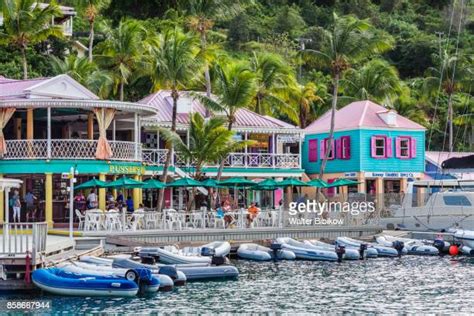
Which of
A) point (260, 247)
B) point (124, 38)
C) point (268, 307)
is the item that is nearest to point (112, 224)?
point (260, 247)

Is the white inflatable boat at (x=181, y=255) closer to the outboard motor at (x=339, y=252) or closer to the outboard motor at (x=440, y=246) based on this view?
the outboard motor at (x=339, y=252)

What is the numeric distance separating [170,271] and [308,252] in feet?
35.4

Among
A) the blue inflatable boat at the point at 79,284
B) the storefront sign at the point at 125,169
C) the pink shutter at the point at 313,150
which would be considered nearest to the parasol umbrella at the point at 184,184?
the storefront sign at the point at 125,169

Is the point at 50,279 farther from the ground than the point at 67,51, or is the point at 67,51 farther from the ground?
the point at 67,51

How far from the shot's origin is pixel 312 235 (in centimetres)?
4394

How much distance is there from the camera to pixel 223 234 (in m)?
40.9

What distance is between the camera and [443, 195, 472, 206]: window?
→ 43938 millimetres

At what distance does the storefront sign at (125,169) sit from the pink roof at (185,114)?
7405 millimetres

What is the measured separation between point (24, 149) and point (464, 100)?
146ft

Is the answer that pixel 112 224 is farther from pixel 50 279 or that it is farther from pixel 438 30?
pixel 438 30

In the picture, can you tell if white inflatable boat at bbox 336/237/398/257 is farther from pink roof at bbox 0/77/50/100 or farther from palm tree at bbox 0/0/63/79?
palm tree at bbox 0/0/63/79

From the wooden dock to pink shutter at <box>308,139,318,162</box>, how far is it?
693 inches

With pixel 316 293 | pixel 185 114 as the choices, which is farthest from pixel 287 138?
pixel 316 293

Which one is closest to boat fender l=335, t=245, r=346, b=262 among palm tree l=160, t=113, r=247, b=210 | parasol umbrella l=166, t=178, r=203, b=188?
parasol umbrella l=166, t=178, r=203, b=188
